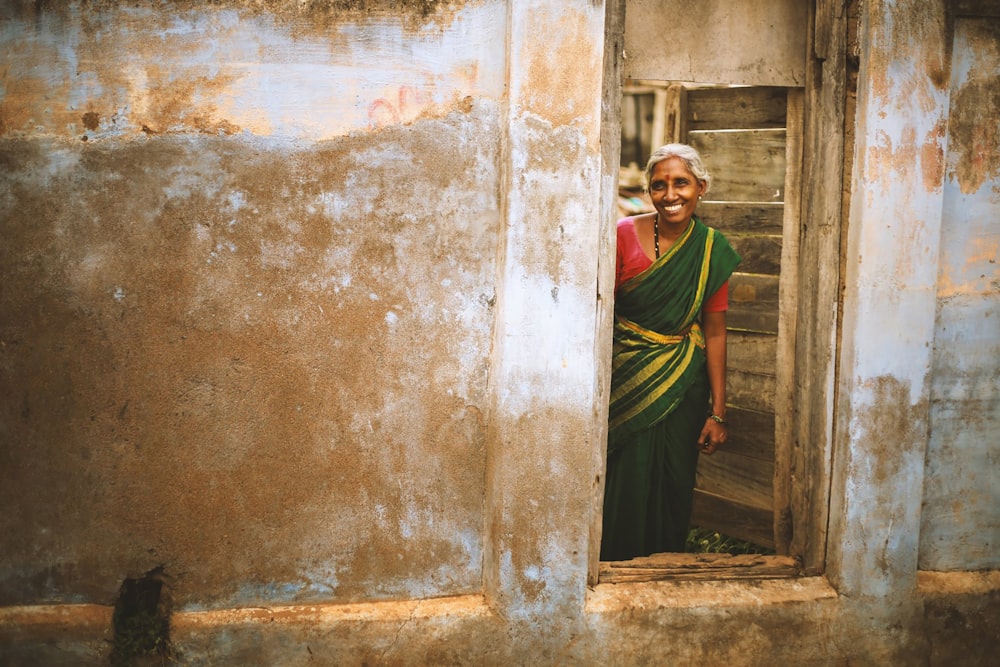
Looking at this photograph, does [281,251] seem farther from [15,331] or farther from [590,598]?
[590,598]

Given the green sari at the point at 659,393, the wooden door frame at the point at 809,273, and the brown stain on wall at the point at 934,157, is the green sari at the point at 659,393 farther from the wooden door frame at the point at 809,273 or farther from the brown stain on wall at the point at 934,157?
the brown stain on wall at the point at 934,157

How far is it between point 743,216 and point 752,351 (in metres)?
0.75

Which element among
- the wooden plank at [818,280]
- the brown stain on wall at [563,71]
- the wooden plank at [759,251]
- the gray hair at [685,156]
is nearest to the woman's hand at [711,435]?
the wooden plank at [818,280]

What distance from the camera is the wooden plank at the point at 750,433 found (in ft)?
14.6

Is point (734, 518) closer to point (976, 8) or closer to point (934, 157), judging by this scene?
point (934, 157)

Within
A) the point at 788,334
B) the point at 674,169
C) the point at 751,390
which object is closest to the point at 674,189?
the point at 674,169

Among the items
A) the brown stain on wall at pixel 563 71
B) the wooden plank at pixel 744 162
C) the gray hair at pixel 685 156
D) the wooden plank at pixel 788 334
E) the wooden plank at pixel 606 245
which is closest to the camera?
the brown stain on wall at pixel 563 71

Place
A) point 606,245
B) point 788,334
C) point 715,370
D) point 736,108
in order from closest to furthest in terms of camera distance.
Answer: point 606,245, point 788,334, point 715,370, point 736,108

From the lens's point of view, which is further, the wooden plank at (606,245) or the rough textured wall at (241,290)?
the wooden plank at (606,245)

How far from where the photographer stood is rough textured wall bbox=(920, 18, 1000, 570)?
3.26 m

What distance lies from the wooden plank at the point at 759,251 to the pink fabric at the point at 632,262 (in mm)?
695

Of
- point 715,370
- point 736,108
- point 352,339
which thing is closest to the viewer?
point 352,339

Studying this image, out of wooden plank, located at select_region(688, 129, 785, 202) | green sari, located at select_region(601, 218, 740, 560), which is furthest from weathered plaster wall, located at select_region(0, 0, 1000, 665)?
wooden plank, located at select_region(688, 129, 785, 202)

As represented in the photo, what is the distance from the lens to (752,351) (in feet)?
15.1
